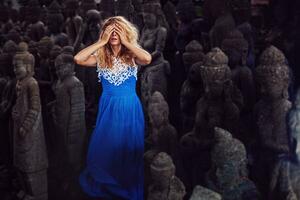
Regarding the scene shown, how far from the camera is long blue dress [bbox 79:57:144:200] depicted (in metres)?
3.86

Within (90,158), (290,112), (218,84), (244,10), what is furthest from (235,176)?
(244,10)

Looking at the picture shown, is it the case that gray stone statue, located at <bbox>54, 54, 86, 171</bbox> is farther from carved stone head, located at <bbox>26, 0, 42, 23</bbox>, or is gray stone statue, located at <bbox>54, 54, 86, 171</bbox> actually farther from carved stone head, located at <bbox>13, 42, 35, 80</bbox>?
carved stone head, located at <bbox>26, 0, 42, 23</bbox>

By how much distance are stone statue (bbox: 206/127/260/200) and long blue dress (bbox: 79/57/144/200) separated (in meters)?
0.83

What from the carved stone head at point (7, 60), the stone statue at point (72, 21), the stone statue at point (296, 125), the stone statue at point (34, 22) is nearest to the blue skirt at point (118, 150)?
the stone statue at point (296, 125)

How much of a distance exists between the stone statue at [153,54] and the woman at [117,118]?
3.79 ft

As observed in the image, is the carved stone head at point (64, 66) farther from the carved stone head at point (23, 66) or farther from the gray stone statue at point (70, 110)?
the carved stone head at point (23, 66)

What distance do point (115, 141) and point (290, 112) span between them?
1.41m

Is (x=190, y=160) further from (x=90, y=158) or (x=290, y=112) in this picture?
(x=290, y=112)

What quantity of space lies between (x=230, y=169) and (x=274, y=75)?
2.94 ft

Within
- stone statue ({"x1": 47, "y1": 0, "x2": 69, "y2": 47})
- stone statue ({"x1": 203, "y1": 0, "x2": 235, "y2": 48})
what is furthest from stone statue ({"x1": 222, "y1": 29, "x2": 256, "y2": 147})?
stone statue ({"x1": 47, "y1": 0, "x2": 69, "y2": 47})

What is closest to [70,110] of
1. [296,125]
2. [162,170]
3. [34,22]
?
[162,170]

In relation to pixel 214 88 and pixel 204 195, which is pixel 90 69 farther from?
pixel 204 195

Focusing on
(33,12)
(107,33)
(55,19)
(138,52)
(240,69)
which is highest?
(33,12)

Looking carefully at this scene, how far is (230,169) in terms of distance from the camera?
10.8 ft
